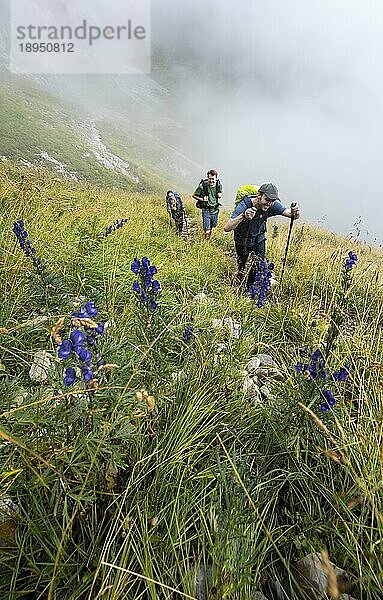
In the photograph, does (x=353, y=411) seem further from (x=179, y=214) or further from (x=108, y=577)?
(x=179, y=214)

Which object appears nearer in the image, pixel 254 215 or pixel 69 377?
pixel 69 377

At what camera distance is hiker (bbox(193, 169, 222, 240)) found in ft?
28.8

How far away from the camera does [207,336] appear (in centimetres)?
312

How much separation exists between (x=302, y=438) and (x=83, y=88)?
143557 mm

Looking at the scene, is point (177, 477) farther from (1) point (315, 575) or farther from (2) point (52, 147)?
(2) point (52, 147)

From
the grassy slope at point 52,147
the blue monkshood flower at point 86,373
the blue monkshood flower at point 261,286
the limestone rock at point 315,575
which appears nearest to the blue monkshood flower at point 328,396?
the limestone rock at point 315,575

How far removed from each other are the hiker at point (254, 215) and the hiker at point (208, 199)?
294cm

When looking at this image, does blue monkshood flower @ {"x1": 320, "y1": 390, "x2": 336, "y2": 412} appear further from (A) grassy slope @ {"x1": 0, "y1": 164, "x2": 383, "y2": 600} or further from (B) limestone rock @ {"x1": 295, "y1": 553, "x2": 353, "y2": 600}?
(B) limestone rock @ {"x1": 295, "y1": 553, "x2": 353, "y2": 600}

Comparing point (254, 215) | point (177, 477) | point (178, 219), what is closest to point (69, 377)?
point (177, 477)

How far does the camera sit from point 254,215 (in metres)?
4.95

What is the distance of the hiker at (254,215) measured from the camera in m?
4.68

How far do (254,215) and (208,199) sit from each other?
13.5ft

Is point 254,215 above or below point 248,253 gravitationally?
above

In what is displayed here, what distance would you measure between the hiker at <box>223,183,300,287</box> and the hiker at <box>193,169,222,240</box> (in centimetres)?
294
